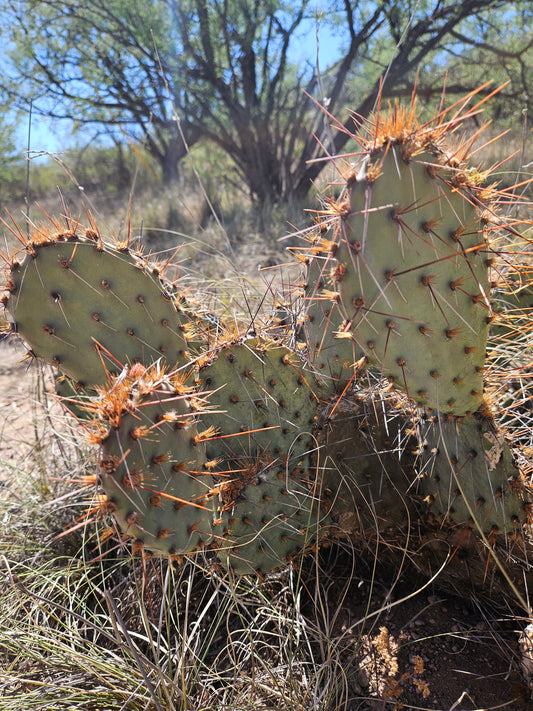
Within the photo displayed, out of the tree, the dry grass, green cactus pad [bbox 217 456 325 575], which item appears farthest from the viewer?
the tree

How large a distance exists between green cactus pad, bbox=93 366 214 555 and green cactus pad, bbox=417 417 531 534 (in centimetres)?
60

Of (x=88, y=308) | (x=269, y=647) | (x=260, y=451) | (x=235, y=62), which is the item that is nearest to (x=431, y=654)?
(x=269, y=647)

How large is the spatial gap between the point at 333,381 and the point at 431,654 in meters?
0.77

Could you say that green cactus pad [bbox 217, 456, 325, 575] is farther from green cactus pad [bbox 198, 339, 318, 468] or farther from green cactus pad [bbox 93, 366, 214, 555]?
green cactus pad [bbox 93, 366, 214, 555]

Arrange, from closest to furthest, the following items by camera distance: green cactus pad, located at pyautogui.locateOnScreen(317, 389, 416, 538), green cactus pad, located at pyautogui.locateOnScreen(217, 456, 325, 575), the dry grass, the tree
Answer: the dry grass, green cactus pad, located at pyautogui.locateOnScreen(217, 456, 325, 575), green cactus pad, located at pyautogui.locateOnScreen(317, 389, 416, 538), the tree

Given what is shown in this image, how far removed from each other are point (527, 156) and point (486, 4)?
2.41 m

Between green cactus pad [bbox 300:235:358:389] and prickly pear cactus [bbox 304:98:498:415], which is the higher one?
prickly pear cactus [bbox 304:98:498:415]

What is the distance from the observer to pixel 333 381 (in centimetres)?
152

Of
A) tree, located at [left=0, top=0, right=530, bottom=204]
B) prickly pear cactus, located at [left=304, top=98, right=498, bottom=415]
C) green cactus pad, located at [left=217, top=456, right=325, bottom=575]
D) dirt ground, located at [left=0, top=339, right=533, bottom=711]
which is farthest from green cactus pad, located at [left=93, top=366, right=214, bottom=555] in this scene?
tree, located at [left=0, top=0, right=530, bottom=204]

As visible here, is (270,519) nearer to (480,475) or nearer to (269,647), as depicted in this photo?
(269,647)

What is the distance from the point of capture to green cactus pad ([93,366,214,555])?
0.85m

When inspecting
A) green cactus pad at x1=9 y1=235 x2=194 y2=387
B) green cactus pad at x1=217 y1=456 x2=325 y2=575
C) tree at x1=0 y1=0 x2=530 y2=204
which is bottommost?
green cactus pad at x1=217 y1=456 x2=325 y2=575

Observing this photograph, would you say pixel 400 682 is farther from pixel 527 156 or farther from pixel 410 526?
pixel 527 156

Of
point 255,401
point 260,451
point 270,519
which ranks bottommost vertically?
point 270,519
